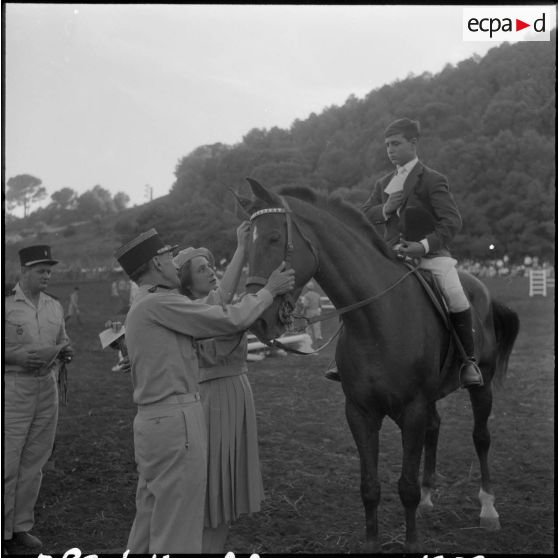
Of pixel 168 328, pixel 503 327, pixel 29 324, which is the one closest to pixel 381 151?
pixel 503 327

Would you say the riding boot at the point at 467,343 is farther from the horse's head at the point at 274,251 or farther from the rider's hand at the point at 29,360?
the rider's hand at the point at 29,360

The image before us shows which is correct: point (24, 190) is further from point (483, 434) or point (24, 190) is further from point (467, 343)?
point (483, 434)

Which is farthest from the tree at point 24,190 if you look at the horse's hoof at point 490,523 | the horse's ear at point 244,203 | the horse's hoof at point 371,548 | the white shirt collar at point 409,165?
the horse's hoof at point 490,523

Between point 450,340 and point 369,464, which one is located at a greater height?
point 450,340

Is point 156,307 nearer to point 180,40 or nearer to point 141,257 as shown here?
point 141,257

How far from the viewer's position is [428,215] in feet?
13.0

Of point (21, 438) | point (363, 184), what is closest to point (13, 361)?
point (21, 438)

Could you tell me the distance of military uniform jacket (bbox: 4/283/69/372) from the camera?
3961mm

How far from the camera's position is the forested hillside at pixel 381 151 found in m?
8.92

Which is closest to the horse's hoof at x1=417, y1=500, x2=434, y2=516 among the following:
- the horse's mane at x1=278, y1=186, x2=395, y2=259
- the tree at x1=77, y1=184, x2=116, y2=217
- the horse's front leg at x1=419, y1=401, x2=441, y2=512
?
the horse's front leg at x1=419, y1=401, x2=441, y2=512

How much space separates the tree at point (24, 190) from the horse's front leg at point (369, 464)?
9.70 feet

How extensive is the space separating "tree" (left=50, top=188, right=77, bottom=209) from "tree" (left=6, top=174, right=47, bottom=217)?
113cm

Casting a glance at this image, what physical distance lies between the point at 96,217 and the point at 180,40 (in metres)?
7.58

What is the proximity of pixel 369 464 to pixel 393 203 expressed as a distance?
189 cm
